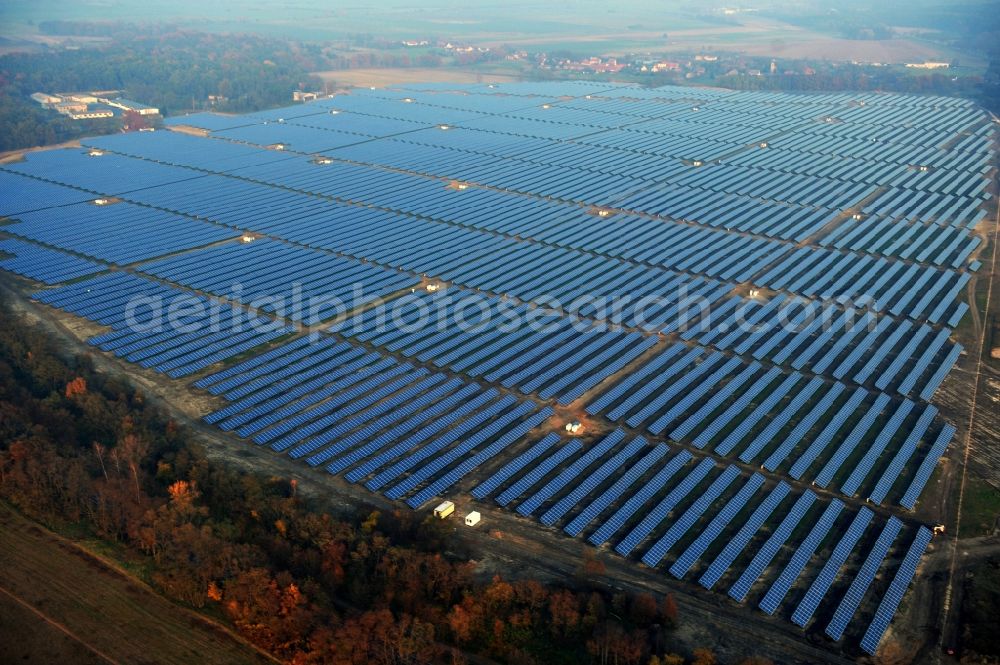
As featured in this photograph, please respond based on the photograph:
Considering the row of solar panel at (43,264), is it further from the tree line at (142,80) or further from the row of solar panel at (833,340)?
the row of solar panel at (833,340)

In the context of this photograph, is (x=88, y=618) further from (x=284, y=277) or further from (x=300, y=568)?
(x=284, y=277)

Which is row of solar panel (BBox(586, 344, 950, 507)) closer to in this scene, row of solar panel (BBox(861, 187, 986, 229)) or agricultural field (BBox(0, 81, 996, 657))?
agricultural field (BBox(0, 81, 996, 657))

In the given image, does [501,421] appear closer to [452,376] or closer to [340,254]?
[452,376]

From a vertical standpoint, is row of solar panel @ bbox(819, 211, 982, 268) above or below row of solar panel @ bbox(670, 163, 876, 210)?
below

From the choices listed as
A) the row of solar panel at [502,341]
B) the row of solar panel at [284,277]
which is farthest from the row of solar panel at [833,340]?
the row of solar panel at [284,277]

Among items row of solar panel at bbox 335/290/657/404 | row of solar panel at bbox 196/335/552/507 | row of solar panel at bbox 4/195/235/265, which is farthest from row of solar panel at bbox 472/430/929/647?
row of solar panel at bbox 4/195/235/265

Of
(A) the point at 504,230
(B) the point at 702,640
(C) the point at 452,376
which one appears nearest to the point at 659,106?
(A) the point at 504,230

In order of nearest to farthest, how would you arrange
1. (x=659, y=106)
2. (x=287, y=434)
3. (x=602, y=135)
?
(x=287, y=434), (x=602, y=135), (x=659, y=106)
